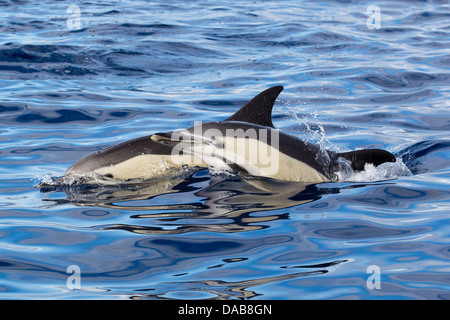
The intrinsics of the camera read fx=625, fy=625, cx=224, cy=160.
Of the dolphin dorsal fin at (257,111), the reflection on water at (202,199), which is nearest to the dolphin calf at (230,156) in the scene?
the dolphin dorsal fin at (257,111)

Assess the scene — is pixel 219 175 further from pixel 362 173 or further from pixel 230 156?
pixel 362 173

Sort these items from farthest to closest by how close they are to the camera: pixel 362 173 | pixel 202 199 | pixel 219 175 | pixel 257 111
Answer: pixel 257 111 < pixel 219 175 < pixel 362 173 < pixel 202 199

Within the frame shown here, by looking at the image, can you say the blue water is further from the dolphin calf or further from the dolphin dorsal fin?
the dolphin dorsal fin

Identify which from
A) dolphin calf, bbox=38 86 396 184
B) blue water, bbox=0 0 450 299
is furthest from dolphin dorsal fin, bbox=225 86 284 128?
blue water, bbox=0 0 450 299

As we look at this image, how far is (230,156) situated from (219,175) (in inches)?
14.8

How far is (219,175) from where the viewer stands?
281 inches

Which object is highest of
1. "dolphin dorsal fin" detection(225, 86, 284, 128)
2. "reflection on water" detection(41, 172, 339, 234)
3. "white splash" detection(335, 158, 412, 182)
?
"dolphin dorsal fin" detection(225, 86, 284, 128)

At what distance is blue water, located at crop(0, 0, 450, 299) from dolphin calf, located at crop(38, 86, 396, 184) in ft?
0.80

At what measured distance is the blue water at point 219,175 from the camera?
4.59 meters

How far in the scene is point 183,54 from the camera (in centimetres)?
1620

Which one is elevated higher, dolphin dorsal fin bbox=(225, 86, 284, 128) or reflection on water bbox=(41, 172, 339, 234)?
dolphin dorsal fin bbox=(225, 86, 284, 128)

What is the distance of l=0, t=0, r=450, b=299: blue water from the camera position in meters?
4.59

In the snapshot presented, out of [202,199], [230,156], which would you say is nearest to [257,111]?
[230,156]

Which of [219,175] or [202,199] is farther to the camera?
[219,175]
